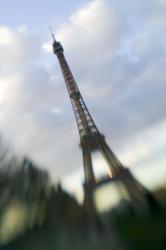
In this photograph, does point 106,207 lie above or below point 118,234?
above

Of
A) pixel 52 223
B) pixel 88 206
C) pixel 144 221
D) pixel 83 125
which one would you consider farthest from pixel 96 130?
pixel 144 221

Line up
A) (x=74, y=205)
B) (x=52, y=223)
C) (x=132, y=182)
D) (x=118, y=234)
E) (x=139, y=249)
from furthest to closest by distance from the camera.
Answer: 1. (x=132, y=182)
2. (x=74, y=205)
3. (x=52, y=223)
4. (x=118, y=234)
5. (x=139, y=249)

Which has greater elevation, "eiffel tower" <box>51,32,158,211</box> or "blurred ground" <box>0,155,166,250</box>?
"eiffel tower" <box>51,32,158,211</box>

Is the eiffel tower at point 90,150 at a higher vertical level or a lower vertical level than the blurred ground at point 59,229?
higher

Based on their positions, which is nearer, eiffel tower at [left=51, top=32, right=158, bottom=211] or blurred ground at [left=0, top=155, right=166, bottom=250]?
blurred ground at [left=0, top=155, right=166, bottom=250]

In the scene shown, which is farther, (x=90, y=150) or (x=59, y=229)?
(x=90, y=150)

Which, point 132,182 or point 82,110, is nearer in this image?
point 132,182

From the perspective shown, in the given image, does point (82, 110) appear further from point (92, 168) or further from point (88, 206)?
point (88, 206)

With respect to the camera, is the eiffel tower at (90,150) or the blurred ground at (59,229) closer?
the blurred ground at (59,229)
